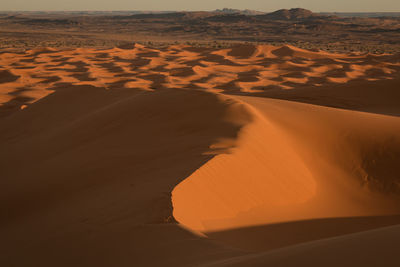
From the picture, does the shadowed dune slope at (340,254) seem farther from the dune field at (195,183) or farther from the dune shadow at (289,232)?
the dune shadow at (289,232)

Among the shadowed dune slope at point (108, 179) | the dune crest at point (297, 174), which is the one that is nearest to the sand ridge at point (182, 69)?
the shadowed dune slope at point (108, 179)

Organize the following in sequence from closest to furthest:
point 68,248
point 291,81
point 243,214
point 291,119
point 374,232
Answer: point 374,232
point 68,248
point 243,214
point 291,119
point 291,81

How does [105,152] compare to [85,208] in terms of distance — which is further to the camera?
[105,152]

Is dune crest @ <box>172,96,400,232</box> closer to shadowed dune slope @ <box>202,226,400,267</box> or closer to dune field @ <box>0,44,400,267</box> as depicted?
dune field @ <box>0,44,400,267</box>

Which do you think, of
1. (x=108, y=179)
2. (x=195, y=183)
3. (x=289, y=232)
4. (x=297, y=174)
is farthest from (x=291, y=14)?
(x=289, y=232)

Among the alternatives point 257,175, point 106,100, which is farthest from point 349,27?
point 257,175

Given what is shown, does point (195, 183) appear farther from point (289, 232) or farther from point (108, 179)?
point (108, 179)

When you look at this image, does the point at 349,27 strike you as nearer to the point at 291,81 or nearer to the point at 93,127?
the point at 291,81

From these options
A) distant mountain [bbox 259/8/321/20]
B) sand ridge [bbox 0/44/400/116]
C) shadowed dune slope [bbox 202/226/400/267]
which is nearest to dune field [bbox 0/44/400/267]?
shadowed dune slope [bbox 202/226/400/267]
